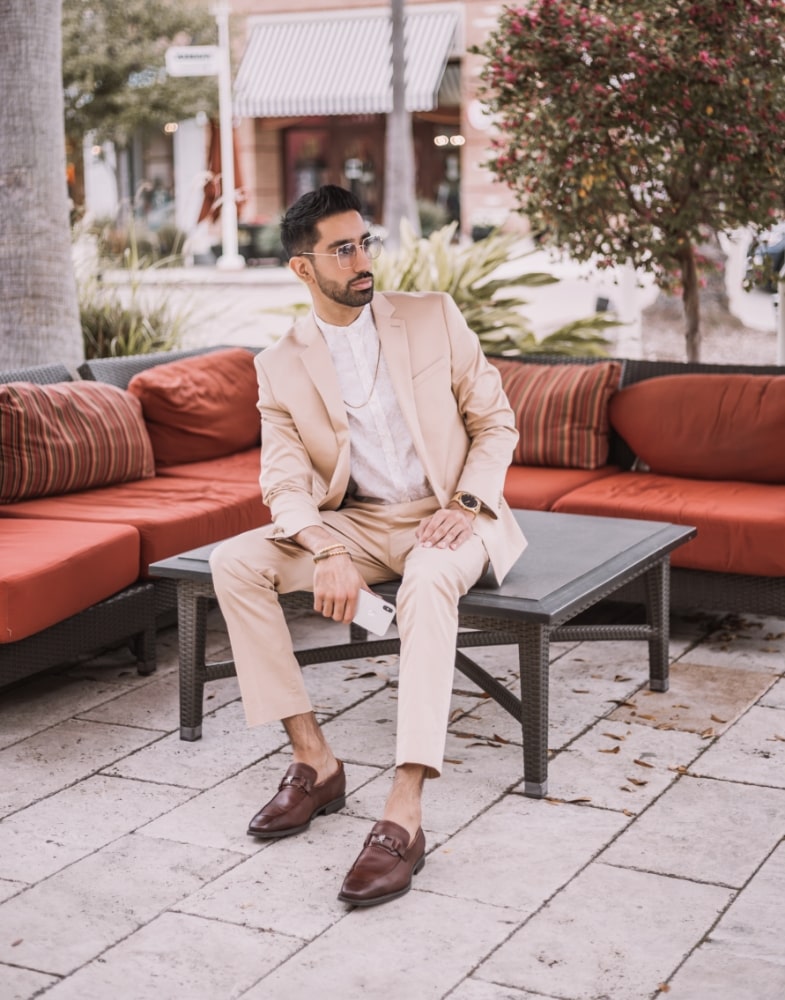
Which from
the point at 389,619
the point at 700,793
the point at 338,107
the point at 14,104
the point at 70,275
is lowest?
the point at 700,793

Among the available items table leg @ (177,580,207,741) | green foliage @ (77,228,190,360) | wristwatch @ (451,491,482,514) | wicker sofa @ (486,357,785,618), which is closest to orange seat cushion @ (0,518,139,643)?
table leg @ (177,580,207,741)

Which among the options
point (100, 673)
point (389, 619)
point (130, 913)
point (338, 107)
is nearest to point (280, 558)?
point (389, 619)

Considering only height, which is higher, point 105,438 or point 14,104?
point 14,104

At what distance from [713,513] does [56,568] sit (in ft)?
7.07

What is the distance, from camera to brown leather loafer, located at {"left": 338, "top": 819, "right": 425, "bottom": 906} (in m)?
2.95

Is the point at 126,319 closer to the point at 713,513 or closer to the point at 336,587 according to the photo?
the point at 713,513

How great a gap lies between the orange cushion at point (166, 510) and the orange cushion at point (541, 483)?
0.94 metres

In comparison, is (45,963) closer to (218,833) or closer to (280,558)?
(218,833)

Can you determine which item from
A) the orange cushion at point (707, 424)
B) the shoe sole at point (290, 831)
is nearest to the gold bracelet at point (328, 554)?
the shoe sole at point (290, 831)

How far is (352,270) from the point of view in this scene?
3637mm

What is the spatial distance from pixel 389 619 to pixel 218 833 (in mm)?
656

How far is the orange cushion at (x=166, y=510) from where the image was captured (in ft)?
15.3

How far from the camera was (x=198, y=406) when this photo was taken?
18.7 feet

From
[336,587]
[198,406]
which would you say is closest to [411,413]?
[336,587]
